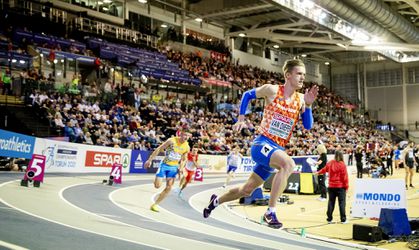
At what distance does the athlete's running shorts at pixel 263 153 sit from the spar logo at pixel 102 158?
16.1 metres

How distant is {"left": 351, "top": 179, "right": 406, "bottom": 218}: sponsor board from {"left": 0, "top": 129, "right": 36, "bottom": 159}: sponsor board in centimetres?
1232

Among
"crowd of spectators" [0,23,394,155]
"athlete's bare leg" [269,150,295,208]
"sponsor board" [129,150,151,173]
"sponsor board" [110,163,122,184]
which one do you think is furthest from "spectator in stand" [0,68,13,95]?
"athlete's bare leg" [269,150,295,208]

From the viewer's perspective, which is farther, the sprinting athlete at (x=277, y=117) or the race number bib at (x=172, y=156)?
the race number bib at (x=172, y=156)

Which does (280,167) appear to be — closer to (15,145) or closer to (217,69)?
(15,145)

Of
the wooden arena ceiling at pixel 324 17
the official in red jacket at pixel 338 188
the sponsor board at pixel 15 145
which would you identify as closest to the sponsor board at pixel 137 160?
the sponsor board at pixel 15 145

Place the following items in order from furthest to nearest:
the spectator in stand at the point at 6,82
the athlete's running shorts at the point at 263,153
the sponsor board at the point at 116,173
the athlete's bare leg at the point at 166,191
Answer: the spectator in stand at the point at 6,82 < the sponsor board at the point at 116,173 < the athlete's bare leg at the point at 166,191 < the athlete's running shorts at the point at 263,153

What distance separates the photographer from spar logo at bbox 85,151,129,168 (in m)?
21.3

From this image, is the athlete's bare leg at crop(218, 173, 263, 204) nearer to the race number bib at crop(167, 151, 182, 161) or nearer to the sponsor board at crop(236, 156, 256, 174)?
the race number bib at crop(167, 151, 182, 161)

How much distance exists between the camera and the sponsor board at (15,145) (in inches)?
660

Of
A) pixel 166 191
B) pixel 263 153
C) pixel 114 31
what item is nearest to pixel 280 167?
pixel 263 153

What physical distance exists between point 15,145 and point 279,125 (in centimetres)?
1379

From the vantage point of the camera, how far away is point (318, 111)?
158 feet

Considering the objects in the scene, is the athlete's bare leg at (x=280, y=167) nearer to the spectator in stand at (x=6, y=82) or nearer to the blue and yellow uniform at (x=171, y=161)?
the blue and yellow uniform at (x=171, y=161)

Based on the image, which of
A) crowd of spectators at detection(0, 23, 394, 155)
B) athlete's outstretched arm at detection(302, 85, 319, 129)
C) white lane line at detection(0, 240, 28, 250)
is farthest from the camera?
crowd of spectators at detection(0, 23, 394, 155)
